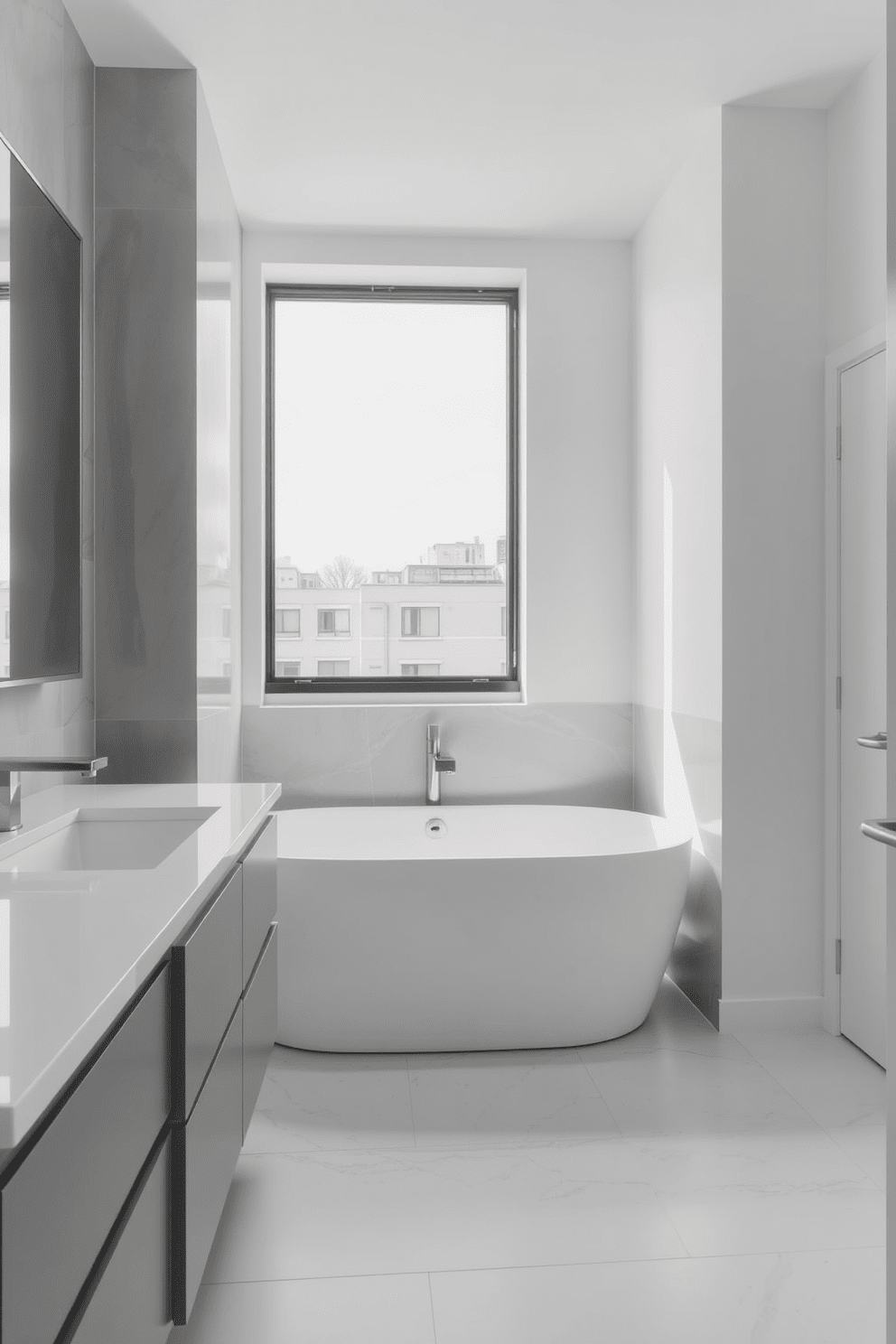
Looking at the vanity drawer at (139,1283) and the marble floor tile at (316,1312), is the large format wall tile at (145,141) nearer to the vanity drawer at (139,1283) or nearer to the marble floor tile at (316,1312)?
the vanity drawer at (139,1283)

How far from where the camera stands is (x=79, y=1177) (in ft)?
3.15

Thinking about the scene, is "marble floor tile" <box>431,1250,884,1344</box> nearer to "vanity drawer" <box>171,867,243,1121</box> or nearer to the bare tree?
"vanity drawer" <box>171,867,243,1121</box>

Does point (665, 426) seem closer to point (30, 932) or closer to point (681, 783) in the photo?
point (681, 783)

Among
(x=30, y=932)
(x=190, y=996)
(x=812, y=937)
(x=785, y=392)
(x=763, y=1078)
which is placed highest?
(x=785, y=392)

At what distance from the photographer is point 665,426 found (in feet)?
11.8

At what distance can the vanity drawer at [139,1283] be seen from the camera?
104 cm

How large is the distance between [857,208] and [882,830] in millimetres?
2373

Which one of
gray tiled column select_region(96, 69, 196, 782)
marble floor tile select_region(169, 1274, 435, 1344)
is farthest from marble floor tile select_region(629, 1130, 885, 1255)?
gray tiled column select_region(96, 69, 196, 782)

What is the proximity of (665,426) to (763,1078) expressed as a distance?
211 centimetres

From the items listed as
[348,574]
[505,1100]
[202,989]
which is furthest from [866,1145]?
[348,574]

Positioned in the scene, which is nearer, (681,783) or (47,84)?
(47,84)

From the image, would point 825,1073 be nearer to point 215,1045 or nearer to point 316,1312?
point 316,1312

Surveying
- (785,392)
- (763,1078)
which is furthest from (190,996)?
(785,392)

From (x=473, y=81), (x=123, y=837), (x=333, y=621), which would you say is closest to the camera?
(x=123, y=837)
